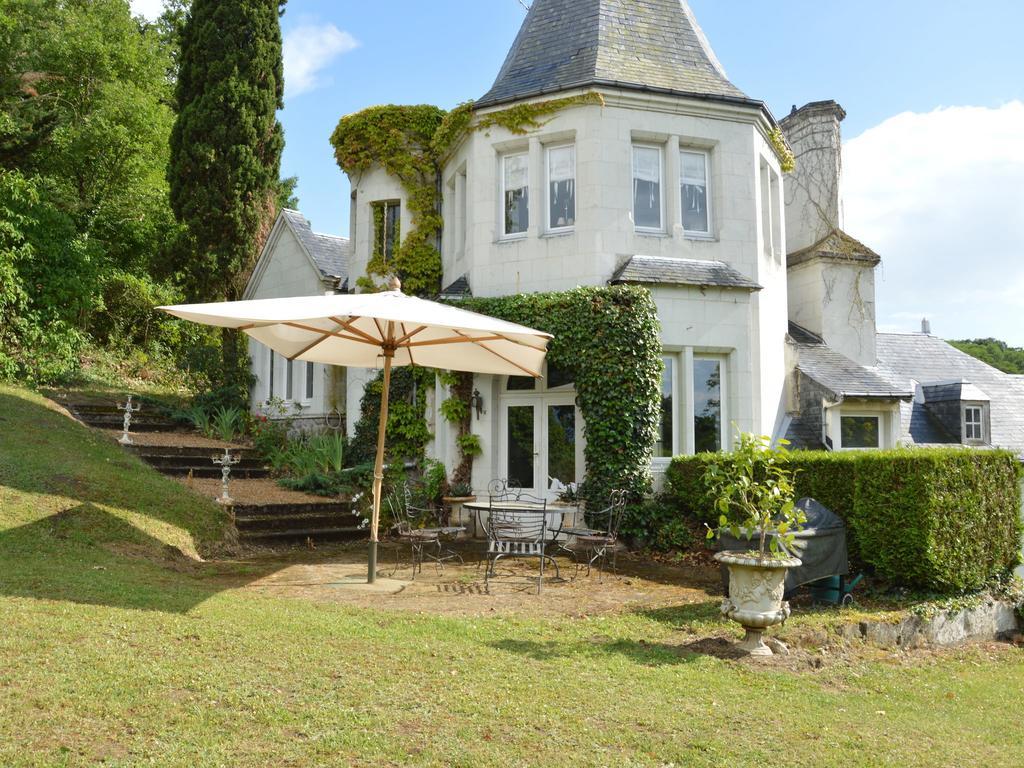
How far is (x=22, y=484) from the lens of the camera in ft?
Result: 32.8

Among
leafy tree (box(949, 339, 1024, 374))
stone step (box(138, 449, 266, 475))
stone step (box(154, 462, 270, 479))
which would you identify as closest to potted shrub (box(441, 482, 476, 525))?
stone step (box(154, 462, 270, 479))

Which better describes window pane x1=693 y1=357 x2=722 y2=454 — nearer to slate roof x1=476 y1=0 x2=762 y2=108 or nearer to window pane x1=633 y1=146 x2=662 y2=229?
window pane x1=633 y1=146 x2=662 y2=229

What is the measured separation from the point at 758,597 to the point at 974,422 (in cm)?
1355

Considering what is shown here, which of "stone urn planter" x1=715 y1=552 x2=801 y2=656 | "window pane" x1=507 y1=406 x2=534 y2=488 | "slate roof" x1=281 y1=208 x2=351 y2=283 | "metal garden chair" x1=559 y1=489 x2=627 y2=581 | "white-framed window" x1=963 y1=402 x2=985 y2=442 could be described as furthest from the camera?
"slate roof" x1=281 y1=208 x2=351 y2=283

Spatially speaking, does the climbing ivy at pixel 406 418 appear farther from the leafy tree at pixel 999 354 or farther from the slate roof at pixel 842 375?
the leafy tree at pixel 999 354

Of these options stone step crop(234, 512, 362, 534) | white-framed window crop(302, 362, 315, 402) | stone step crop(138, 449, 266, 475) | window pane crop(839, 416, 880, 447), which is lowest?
stone step crop(234, 512, 362, 534)

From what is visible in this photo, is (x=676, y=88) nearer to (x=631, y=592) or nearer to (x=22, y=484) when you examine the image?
Answer: (x=631, y=592)

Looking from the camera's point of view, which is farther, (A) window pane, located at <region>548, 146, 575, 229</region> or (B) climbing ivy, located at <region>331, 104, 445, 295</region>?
(B) climbing ivy, located at <region>331, 104, 445, 295</region>

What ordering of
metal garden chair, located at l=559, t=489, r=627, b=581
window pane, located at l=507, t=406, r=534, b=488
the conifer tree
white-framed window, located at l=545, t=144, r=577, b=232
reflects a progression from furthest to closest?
the conifer tree
white-framed window, located at l=545, t=144, r=577, b=232
window pane, located at l=507, t=406, r=534, b=488
metal garden chair, located at l=559, t=489, r=627, b=581

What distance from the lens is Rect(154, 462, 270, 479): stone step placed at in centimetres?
1369

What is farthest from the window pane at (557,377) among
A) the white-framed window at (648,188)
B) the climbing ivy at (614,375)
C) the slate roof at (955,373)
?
the slate roof at (955,373)

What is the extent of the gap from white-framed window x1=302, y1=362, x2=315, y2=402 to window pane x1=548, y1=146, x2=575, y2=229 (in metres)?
7.91

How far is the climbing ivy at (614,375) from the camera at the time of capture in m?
12.1

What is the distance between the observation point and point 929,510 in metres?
8.23
